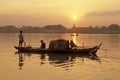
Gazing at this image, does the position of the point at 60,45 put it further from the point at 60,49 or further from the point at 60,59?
the point at 60,59

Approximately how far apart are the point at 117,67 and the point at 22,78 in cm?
832

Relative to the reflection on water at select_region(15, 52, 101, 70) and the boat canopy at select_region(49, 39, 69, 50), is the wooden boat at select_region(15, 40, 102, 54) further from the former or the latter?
the reflection on water at select_region(15, 52, 101, 70)

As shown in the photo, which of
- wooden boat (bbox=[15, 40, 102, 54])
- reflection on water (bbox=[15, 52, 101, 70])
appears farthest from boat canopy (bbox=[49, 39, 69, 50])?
reflection on water (bbox=[15, 52, 101, 70])

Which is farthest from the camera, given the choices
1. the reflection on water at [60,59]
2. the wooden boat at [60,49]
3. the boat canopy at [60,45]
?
the boat canopy at [60,45]

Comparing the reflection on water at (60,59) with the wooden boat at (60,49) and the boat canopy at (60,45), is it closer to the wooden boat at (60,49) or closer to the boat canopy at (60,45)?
the wooden boat at (60,49)

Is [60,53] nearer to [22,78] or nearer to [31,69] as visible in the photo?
[31,69]

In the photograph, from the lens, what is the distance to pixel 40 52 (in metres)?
34.5

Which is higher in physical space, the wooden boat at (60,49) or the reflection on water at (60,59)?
the wooden boat at (60,49)

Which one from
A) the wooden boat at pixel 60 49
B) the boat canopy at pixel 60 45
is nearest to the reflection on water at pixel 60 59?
the wooden boat at pixel 60 49

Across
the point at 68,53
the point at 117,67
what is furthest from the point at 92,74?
the point at 68,53

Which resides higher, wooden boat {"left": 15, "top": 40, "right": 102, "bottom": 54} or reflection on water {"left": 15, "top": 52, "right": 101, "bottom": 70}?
wooden boat {"left": 15, "top": 40, "right": 102, "bottom": 54}

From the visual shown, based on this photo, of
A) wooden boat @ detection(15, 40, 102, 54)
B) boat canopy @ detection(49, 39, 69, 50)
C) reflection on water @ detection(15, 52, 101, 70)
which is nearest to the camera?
reflection on water @ detection(15, 52, 101, 70)

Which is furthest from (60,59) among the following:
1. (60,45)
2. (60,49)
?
(60,45)

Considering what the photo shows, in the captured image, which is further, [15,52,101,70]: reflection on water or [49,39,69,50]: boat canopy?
[49,39,69,50]: boat canopy
